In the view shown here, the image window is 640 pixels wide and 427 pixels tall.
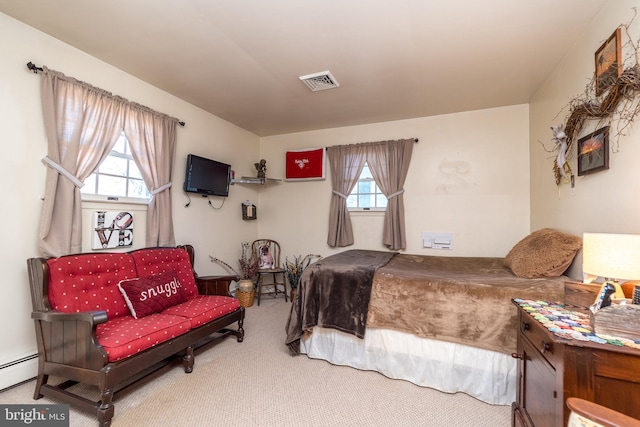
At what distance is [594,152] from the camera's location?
1884 mm

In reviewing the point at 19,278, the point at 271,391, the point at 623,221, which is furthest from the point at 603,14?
the point at 19,278

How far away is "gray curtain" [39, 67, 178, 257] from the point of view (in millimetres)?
2129

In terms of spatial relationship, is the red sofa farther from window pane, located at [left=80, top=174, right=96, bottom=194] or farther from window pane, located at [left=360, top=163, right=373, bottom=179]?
window pane, located at [left=360, top=163, right=373, bottom=179]

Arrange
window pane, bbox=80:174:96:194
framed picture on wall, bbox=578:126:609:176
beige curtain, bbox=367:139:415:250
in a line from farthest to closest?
1. beige curtain, bbox=367:139:415:250
2. window pane, bbox=80:174:96:194
3. framed picture on wall, bbox=578:126:609:176

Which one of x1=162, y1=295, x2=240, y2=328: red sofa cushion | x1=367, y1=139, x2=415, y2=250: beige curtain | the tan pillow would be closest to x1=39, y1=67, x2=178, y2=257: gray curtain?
x1=162, y1=295, x2=240, y2=328: red sofa cushion

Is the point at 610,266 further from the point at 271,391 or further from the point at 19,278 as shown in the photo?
the point at 19,278

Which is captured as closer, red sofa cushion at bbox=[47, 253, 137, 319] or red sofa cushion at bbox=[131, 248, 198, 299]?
red sofa cushion at bbox=[47, 253, 137, 319]

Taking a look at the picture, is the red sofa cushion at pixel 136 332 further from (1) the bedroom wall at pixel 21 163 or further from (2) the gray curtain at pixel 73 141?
(2) the gray curtain at pixel 73 141

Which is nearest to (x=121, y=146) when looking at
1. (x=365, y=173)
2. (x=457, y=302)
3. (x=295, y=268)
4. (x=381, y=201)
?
(x=295, y=268)

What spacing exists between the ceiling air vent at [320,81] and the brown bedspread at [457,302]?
1.94 m

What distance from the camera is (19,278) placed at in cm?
204

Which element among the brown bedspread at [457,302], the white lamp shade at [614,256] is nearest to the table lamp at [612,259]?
the white lamp shade at [614,256]

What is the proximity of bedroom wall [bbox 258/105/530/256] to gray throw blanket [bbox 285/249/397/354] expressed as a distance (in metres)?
1.68

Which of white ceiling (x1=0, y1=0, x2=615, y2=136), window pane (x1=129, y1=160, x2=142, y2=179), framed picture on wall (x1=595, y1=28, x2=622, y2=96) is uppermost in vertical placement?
white ceiling (x1=0, y1=0, x2=615, y2=136)
